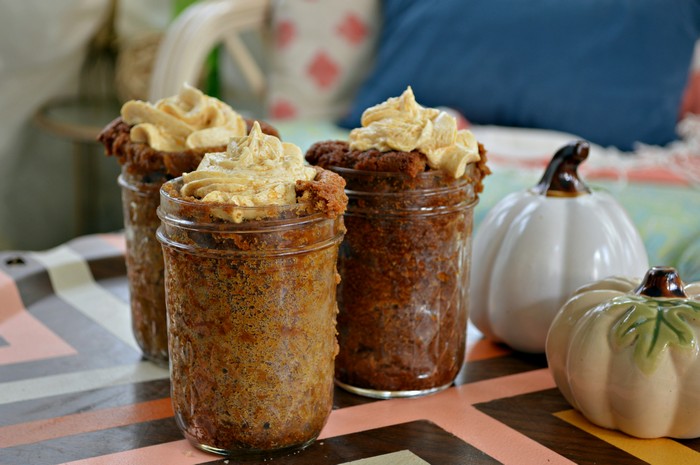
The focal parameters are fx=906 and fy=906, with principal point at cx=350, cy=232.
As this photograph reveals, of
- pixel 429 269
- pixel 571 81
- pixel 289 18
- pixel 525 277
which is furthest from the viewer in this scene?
pixel 289 18

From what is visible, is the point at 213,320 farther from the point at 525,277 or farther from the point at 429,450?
the point at 525,277

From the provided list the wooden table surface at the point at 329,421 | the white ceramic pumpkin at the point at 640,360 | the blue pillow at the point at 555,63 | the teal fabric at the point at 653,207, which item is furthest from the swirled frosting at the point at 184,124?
the blue pillow at the point at 555,63

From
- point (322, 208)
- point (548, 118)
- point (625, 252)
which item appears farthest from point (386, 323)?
point (548, 118)

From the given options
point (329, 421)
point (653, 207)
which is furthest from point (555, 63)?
point (329, 421)

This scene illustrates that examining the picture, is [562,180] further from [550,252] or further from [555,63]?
[555,63]

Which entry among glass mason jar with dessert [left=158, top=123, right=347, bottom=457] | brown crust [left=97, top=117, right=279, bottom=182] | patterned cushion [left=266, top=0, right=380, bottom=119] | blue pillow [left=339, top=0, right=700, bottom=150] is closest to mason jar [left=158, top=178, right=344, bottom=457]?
glass mason jar with dessert [left=158, top=123, right=347, bottom=457]

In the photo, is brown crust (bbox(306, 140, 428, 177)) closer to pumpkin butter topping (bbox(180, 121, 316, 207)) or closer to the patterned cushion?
pumpkin butter topping (bbox(180, 121, 316, 207))
